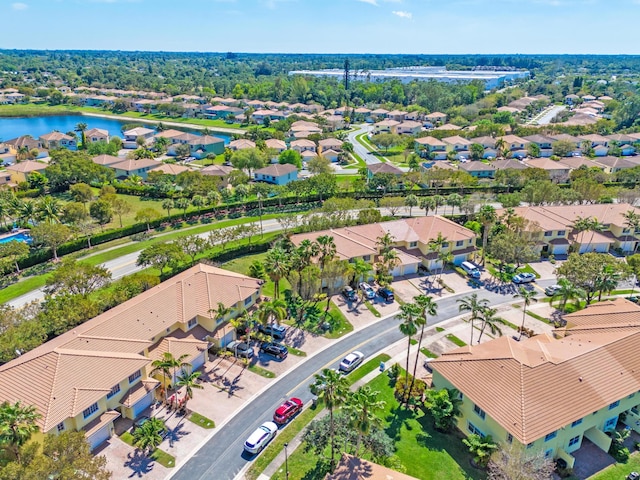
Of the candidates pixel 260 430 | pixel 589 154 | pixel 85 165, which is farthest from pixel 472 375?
pixel 589 154

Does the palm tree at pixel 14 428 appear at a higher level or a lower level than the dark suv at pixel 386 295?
higher

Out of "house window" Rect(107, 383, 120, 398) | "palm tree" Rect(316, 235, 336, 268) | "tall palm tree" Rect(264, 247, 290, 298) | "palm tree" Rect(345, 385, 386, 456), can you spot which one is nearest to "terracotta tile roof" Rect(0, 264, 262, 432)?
"house window" Rect(107, 383, 120, 398)

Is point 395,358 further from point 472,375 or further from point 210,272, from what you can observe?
point 210,272

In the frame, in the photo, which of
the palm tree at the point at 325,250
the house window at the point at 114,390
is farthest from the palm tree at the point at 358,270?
the house window at the point at 114,390

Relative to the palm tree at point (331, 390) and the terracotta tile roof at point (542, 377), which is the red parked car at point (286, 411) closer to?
the palm tree at point (331, 390)

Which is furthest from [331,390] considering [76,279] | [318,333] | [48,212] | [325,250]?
[48,212]

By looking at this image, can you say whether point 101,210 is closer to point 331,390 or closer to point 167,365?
point 167,365

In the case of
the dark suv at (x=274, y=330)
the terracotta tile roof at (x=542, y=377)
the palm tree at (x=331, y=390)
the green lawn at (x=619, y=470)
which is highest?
the palm tree at (x=331, y=390)
